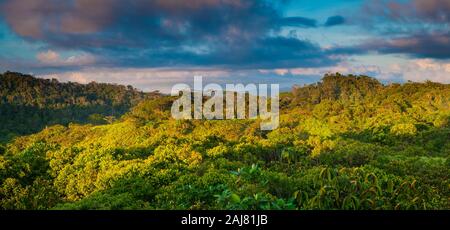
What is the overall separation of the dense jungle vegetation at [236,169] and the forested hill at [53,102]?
2402 centimetres

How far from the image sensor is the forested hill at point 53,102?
228 ft

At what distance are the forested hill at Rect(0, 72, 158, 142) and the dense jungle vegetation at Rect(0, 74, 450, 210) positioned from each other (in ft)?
78.8

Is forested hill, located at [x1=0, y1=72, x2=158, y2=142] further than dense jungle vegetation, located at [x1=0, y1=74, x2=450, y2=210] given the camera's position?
Yes

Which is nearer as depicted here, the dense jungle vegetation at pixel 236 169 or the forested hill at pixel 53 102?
the dense jungle vegetation at pixel 236 169

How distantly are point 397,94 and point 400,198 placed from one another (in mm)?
52895

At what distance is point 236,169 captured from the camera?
1275 centimetres

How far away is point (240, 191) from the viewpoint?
21.8ft

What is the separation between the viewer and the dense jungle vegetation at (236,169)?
688 centimetres

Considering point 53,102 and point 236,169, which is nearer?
point 236,169

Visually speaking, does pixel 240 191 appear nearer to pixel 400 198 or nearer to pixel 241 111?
pixel 400 198

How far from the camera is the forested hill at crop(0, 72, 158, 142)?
2734 inches

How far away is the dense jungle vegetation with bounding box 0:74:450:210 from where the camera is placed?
6.88 metres

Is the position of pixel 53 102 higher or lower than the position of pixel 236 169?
higher

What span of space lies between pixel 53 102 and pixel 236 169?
7666 cm
